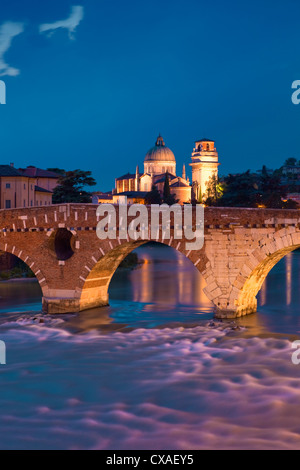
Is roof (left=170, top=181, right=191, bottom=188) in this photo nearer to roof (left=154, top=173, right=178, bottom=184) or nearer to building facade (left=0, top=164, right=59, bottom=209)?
roof (left=154, top=173, right=178, bottom=184)

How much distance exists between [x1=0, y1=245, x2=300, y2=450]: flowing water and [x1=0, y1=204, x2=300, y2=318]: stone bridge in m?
0.95

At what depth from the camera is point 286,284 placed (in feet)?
123

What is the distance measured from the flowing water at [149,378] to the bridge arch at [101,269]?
65 cm

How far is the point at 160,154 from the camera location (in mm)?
142875

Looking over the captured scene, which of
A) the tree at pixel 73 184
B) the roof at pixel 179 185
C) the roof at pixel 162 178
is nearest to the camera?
the tree at pixel 73 184

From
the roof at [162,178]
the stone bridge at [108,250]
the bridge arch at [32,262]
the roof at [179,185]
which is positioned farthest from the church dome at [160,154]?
the bridge arch at [32,262]

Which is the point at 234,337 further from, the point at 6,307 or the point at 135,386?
the point at 6,307

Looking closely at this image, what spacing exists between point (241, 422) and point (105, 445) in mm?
3280

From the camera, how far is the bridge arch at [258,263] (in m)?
22.4

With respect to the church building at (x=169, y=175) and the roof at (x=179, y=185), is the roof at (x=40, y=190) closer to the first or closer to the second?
the church building at (x=169, y=175)

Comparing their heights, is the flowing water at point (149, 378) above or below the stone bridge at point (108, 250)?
below

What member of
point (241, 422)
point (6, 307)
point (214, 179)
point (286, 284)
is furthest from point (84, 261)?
point (214, 179)

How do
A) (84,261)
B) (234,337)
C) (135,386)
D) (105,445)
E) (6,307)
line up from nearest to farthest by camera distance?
(105,445)
(135,386)
(234,337)
(84,261)
(6,307)

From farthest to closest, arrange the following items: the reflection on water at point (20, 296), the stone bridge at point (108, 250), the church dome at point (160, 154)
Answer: the church dome at point (160, 154) < the reflection on water at point (20, 296) < the stone bridge at point (108, 250)
